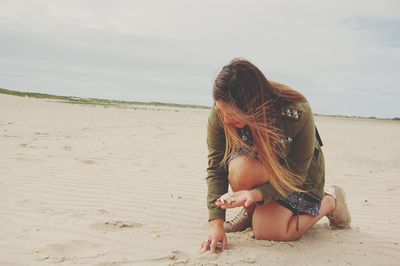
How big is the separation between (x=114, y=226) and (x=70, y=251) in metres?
0.55

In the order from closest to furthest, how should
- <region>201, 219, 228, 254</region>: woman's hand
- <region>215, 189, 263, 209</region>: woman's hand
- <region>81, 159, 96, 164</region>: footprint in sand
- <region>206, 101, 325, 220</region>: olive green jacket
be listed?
<region>215, 189, 263, 209</region>: woman's hand < <region>206, 101, 325, 220</region>: olive green jacket < <region>201, 219, 228, 254</region>: woman's hand < <region>81, 159, 96, 164</region>: footprint in sand

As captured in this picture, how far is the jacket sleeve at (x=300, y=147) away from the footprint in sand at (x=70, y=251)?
103 cm

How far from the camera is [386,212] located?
403 centimetres

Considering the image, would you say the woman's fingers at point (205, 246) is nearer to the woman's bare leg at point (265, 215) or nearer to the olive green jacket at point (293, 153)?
the olive green jacket at point (293, 153)

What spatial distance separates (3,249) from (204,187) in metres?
2.44

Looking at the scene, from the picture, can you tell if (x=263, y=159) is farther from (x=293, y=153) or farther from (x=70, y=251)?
(x=70, y=251)

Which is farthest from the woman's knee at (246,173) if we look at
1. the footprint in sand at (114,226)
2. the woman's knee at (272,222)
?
the footprint in sand at (114,226)

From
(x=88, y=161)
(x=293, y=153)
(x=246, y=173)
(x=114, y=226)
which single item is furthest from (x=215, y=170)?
(x=88, y=161)

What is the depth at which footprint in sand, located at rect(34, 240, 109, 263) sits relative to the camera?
8.26ft

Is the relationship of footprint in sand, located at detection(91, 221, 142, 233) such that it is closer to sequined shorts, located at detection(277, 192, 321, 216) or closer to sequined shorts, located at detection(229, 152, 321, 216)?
sequined shorts, located at detection(229, 152, 321, 216)

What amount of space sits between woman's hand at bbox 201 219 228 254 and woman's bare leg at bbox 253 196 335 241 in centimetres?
27

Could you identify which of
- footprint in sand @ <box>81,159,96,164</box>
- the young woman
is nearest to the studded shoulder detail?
the young woman

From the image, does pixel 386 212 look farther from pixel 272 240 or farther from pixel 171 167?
pixel 171 167

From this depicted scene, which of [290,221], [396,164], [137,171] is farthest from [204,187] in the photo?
[396,164]
